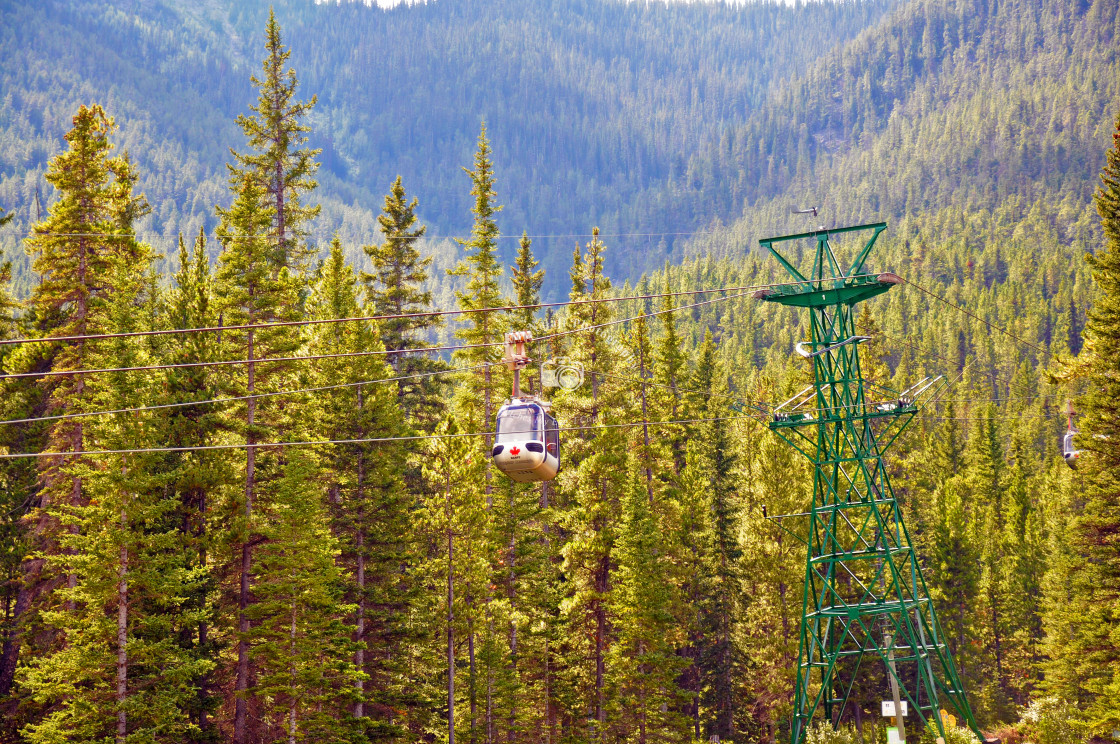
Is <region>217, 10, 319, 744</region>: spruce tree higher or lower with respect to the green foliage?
higher

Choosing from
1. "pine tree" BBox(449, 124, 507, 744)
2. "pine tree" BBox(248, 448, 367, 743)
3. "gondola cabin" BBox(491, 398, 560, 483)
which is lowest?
"pine tree" BBox(248, 448, 367, 743)

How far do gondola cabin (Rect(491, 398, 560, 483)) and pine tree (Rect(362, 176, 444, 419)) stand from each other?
1147 inches

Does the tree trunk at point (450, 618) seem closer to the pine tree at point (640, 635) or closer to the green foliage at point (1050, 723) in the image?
the pine tree at point (640, 635)

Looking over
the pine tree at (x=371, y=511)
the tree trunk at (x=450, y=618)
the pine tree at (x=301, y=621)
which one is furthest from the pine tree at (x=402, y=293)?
the pine tree at (x=301, y=621)

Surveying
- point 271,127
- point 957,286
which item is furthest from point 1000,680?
point 957,286

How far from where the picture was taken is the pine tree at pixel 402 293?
50.3 meters

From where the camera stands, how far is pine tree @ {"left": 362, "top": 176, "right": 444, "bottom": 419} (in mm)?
50281

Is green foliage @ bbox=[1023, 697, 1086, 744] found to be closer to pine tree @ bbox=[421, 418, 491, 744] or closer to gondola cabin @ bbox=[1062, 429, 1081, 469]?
gondola cabin @ bbox=[1062, 429, 1081, 469]

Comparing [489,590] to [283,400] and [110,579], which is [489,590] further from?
[110,579]

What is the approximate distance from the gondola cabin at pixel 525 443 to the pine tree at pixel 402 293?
95.6 feet

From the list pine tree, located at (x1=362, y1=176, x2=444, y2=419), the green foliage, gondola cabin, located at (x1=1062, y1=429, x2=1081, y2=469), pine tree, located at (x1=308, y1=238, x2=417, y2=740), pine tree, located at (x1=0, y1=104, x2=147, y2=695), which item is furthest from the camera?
pine tree, located at (x1=362, y1=176, x2=444, y2=419)

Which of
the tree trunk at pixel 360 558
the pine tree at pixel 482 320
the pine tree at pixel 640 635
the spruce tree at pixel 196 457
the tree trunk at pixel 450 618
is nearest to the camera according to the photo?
the spruce tree at pixel 196 457

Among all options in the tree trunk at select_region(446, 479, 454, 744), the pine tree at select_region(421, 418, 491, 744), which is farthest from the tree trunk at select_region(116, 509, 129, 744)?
the tree trunk at select_region(446, 479, 454, 744)

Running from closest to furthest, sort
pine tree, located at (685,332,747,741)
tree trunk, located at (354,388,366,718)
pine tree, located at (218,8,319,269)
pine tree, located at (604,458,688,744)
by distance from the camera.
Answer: tree trunk, located at (354,388,366,718) < pine tree, located at (604,458,688,744) < pine tree, located at (218,8,319,269) < pine tree, located at (685,332,747,741)
